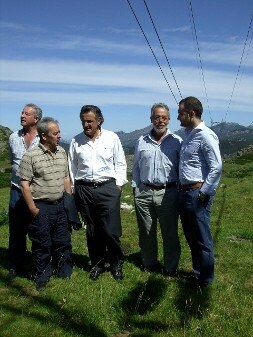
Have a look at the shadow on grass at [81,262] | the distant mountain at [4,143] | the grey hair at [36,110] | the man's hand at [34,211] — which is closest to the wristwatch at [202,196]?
the man's hand at [34,211]

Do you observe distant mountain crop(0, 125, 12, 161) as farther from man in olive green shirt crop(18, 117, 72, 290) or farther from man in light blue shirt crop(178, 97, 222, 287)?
man in light blue shirt crop(178, 97, 222, 287)

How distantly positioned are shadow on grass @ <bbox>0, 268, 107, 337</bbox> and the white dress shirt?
239cm

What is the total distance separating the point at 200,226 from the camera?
23.9 feet

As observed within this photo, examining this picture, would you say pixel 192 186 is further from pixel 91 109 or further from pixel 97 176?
pixel 91 109

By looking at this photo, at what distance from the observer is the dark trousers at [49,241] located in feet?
25.8

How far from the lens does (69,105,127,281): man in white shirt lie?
7918 mm

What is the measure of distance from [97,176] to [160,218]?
5.01ft

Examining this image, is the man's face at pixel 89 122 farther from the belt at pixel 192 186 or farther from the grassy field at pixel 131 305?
the grassy field at pixel 131 305

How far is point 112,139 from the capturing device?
8.10 metres

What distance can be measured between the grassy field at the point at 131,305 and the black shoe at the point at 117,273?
4.6 inches

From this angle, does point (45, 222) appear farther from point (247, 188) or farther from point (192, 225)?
point (247, 188)

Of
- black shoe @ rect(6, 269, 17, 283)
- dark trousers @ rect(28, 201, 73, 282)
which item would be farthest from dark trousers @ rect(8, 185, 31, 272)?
dark trousers @ rect(28, 201, 73, 282)

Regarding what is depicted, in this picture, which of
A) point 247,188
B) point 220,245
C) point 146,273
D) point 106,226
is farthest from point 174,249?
point 247,188

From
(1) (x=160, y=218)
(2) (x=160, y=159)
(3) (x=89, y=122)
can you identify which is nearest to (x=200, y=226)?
(1) (x=160, y=218)
